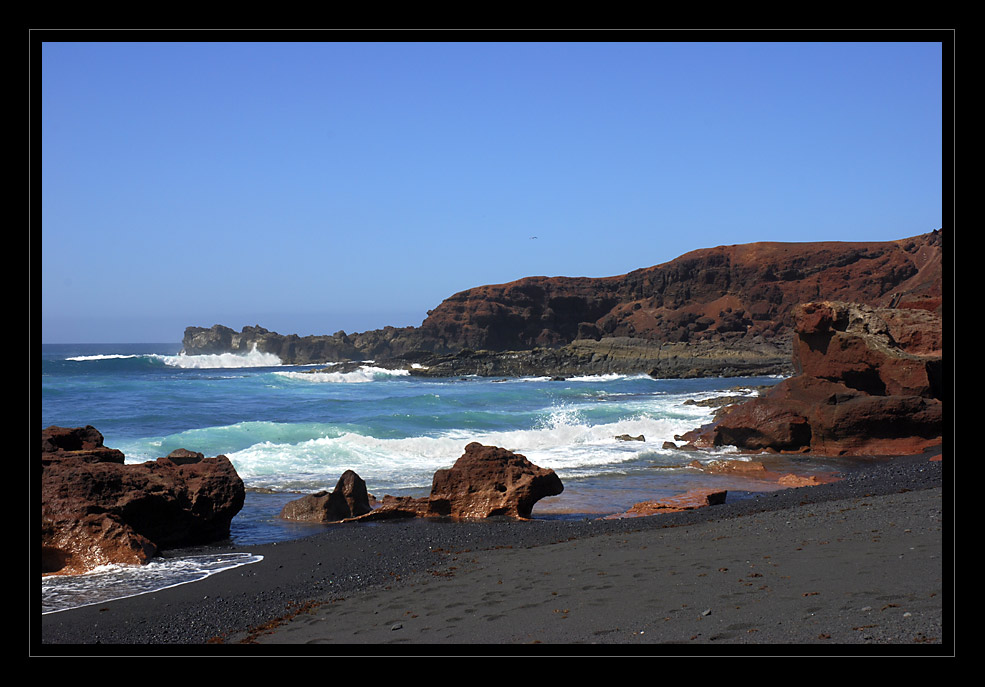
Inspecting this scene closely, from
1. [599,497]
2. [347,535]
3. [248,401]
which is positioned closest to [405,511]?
[347,535]

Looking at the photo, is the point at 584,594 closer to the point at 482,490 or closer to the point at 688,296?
the point at 482,490

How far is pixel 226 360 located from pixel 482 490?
9404 cm

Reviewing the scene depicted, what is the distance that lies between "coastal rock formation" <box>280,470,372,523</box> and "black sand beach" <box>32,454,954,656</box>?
3.90 ft

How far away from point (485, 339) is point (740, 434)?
73485 mm

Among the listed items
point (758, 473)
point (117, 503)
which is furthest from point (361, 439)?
point (117, 503)

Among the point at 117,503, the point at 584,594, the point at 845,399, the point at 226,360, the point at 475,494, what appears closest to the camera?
the point at 584,594

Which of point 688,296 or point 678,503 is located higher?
point 688,296

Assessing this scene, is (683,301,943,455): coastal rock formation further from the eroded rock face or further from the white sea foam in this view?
the white sea foam

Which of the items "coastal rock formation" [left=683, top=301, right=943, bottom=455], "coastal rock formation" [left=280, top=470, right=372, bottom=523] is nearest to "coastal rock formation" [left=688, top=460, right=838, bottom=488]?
"coastal rock formation" [left=683, top=301, right=943, bottom=455]

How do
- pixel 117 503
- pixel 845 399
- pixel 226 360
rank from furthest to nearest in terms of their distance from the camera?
1. pixel 226 360
2. pixel 845 399
3. pixel 117 503

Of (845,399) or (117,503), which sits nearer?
(117,503)

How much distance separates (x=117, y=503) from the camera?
8.56 m
